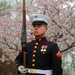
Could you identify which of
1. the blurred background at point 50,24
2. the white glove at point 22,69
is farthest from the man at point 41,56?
the blurred background at point 50,24

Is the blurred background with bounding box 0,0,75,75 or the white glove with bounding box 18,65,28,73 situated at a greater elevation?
the blurred background with bounding box 0,0,75,75

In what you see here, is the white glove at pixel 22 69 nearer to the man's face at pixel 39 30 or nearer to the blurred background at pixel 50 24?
the man's face at pixel 39 30

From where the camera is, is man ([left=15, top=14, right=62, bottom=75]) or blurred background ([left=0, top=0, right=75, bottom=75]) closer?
man ([left=15, top=14, right=62, bottom=75])

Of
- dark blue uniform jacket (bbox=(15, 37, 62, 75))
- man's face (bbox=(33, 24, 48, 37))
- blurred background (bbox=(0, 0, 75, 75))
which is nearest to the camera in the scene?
dark blue uniform jacket (bbox=(15, 37, 62, 75))

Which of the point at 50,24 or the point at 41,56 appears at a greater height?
the point at 50,24

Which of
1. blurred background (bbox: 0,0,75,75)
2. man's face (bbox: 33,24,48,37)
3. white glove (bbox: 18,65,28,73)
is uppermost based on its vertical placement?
blurred background (bbox: 0,0,75,75)

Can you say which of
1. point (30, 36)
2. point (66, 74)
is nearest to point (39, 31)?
point (30, 36)

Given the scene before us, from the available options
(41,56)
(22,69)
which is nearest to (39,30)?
(41,56)

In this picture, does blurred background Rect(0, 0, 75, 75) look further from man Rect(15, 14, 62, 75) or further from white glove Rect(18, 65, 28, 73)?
white glove Rect(18, 65, 28, 73)

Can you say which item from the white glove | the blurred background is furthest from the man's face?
the blurred background

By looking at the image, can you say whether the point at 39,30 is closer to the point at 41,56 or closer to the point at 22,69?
the point at 41,56

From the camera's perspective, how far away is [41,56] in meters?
3.38

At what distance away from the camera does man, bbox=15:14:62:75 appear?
332 centimetres

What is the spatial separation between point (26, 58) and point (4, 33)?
5069 mm
